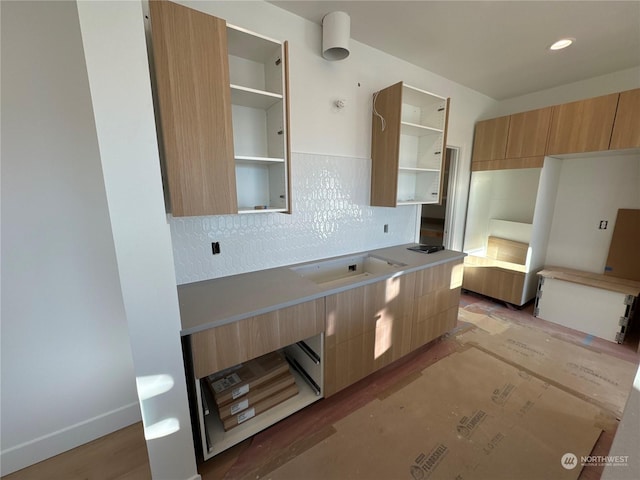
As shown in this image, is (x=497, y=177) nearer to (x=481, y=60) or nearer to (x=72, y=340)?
(x=481, y=60)

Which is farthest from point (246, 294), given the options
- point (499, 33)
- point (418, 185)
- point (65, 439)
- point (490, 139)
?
point (490, 139)

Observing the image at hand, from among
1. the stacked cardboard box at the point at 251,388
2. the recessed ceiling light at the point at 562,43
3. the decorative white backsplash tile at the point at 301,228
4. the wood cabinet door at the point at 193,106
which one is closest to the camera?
the wood cabinet door at the point at 193,106

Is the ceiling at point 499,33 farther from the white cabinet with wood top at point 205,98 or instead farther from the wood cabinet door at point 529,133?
the white cabinet with wood top at point 205,98

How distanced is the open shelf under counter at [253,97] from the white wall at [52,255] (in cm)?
75

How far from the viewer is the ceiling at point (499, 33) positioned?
171 centimetres

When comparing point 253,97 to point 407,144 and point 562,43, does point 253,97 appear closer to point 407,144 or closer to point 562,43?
point 407,144

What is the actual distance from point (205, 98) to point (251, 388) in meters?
1.68

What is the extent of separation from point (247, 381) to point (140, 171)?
4.34 feet

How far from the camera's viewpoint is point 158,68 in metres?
1.15

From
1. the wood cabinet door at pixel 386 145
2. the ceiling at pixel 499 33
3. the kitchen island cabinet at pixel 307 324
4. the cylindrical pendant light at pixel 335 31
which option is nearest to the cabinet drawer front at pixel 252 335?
the kitchen island cabinet at pixel 307 324

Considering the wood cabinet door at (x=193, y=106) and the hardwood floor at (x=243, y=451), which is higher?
the wood cabinet door at (x=193, y=106)

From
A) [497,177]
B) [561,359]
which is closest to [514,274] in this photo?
[561,359]

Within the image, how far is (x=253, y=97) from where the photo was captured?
1535mm

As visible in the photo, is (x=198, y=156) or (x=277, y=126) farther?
(x=277, y=126)
